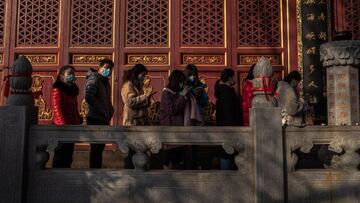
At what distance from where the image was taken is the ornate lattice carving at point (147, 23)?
8047mm

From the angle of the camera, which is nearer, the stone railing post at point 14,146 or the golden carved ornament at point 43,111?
the stone railing post at point 14,146

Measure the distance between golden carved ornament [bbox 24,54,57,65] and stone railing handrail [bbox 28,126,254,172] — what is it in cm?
316

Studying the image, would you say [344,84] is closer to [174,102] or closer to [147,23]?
[174,102]

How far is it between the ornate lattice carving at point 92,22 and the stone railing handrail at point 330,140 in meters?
4.14

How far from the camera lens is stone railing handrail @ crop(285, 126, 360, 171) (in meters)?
4.92

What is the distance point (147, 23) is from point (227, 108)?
2717 mm

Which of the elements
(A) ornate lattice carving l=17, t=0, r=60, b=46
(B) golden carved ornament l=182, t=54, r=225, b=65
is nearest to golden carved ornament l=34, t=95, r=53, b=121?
(A) ornate lattice carving l=17, t=0, r=60, b=46

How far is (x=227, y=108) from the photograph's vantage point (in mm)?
6094

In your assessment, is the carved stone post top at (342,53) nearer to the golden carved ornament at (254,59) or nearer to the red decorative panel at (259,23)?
the golden carved ornament at (254,59)

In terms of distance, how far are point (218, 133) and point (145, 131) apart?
770mm

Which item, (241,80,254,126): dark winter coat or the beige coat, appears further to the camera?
(241,80,254,126): dark winter coat

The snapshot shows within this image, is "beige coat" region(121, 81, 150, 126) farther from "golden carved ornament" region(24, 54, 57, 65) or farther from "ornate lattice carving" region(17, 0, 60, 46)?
"ornate lattice carving" region(17, 0, 60, 46)

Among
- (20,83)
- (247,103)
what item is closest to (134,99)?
(20,83)

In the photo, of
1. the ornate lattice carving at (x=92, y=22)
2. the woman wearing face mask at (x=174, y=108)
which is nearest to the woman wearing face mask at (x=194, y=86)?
the woman wearing face mask at (x=174, y=108)
